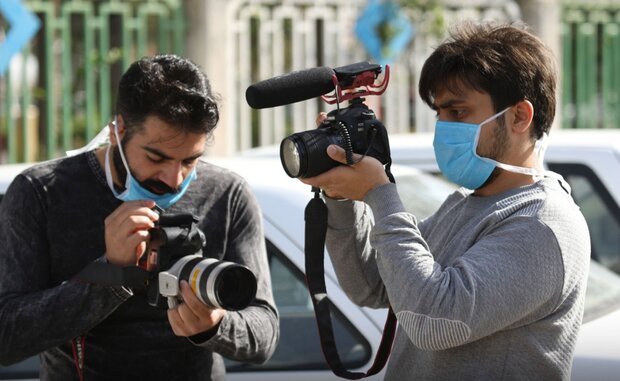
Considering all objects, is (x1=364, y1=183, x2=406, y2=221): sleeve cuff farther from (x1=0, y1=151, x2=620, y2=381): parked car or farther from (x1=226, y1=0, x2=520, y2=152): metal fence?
(x1=226, y1=0, x2=520, y2=152): metal fence

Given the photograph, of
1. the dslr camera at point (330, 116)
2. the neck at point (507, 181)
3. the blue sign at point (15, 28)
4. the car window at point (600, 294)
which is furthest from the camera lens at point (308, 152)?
the blue sign at point (15, 28)

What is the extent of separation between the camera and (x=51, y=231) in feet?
9.35

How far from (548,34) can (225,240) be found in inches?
281

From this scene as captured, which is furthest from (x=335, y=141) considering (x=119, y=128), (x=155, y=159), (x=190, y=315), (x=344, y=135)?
(x=119, y=128)

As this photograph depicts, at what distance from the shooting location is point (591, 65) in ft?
34.8

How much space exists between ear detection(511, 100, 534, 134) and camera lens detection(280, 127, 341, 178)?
1.26 feet

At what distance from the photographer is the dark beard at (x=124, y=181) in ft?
9.62

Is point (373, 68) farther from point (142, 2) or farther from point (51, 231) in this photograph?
point (142, 2)

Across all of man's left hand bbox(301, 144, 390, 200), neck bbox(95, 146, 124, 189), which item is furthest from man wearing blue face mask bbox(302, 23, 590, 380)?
neck bbox(95, 146, 124, 189)

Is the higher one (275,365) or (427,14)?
(427,14)

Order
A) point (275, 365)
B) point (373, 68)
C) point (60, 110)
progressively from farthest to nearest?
1. point (60, 110)
2. point (275, 365)
3. point (373, 68)

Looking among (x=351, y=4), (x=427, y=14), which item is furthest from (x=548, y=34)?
(x=351, y=4)

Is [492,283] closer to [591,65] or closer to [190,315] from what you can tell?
[190,315]

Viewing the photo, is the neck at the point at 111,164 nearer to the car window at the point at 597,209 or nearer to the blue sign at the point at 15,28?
the car window at the point at 597,209
